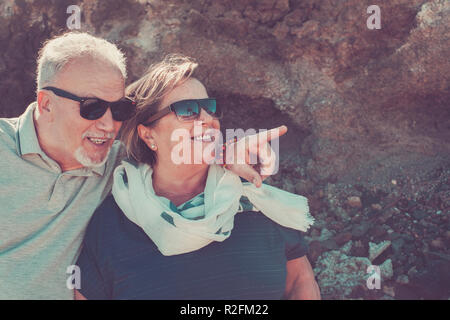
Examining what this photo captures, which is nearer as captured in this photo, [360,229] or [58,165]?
[58,165]

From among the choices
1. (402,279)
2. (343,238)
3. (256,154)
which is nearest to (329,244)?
(343,238)

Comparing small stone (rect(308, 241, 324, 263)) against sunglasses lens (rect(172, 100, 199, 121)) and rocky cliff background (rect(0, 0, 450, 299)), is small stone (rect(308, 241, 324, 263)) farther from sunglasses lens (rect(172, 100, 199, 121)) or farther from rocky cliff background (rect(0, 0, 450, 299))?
sunglasses lens (rect(172, 100, 199, 121))

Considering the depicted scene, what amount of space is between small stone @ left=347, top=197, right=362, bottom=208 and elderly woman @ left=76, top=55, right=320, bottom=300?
3.63ft

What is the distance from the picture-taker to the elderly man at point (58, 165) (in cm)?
237

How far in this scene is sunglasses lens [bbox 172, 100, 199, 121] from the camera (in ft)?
8.10

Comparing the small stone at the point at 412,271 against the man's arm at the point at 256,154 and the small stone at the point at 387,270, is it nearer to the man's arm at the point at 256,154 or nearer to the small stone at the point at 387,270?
the small stone at the point at 387,270

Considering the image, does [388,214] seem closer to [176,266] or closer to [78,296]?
[176,266]

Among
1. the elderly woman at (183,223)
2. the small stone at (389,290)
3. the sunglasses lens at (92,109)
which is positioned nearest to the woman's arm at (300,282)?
the elderly woman at (183,223)

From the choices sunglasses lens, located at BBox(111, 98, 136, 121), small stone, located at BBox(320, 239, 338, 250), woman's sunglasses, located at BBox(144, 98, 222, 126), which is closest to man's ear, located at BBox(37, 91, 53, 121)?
sunglasses lens, located at BBox(111, 98, 136, 121)

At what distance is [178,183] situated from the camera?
2656mm

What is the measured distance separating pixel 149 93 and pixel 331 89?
2.09 m

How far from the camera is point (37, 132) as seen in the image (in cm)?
263

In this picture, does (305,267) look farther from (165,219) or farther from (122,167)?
(122,167)

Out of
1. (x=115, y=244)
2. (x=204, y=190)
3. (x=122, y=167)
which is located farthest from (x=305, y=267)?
(x=122, y=167)
